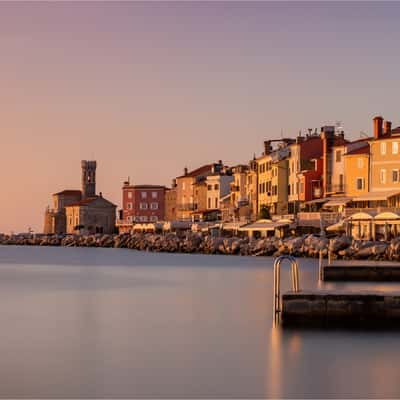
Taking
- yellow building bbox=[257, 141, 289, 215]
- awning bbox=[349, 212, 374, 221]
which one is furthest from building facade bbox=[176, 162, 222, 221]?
awning bbox=[349, 212, 374, 221]

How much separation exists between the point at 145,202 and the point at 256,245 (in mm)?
61677

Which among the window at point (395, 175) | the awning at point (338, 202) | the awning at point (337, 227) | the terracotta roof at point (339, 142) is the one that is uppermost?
the terracotta roof at point (339, 142)

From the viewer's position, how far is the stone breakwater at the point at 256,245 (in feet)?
153

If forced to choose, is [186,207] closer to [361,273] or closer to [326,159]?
[326,159]

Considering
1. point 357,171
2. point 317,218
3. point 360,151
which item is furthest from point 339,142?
point 317,218

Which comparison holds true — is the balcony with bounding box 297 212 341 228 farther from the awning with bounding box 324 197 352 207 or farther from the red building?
the red building

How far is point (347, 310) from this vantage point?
1823 centimetres

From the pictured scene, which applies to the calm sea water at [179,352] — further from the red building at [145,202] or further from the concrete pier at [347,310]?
the red building at [145,202]

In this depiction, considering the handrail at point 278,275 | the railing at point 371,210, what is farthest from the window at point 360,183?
the handrail at point 278,275

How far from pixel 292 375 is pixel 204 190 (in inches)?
3505

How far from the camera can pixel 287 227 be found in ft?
210

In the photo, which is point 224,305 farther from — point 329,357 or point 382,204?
point 382,204

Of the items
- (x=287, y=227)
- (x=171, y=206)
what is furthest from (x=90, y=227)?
(x=287, y=227)

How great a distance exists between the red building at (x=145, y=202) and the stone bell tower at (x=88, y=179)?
52.8 feet
